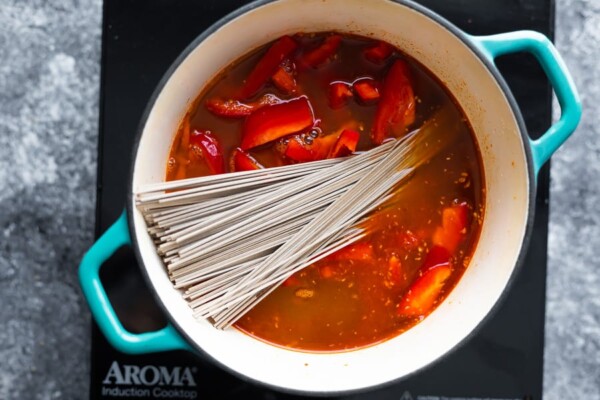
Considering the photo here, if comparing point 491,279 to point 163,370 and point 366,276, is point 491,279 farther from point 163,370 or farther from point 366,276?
point 163,370

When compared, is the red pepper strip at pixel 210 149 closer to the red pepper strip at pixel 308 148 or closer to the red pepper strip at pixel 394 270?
the red pepper strip at pixel 308 148

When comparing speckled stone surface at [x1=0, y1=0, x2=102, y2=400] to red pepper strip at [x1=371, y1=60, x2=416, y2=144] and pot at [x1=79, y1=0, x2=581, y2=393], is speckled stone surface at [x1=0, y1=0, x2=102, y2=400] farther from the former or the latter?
red pepper strip at [x1=371, y1=60, x2=416, y2=144]

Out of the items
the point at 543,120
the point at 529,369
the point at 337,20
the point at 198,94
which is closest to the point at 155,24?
the point at 198,94

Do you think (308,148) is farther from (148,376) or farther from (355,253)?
(148,376)

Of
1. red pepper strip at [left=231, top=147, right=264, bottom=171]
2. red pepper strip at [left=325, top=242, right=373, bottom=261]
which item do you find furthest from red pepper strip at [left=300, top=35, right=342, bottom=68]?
red pepper strip at [left=325, top=242, right=373, bottom=261]

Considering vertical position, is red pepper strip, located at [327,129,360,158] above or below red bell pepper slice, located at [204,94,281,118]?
below

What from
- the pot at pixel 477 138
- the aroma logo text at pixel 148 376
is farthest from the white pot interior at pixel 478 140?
the aroma logo text at pixel 148 376
